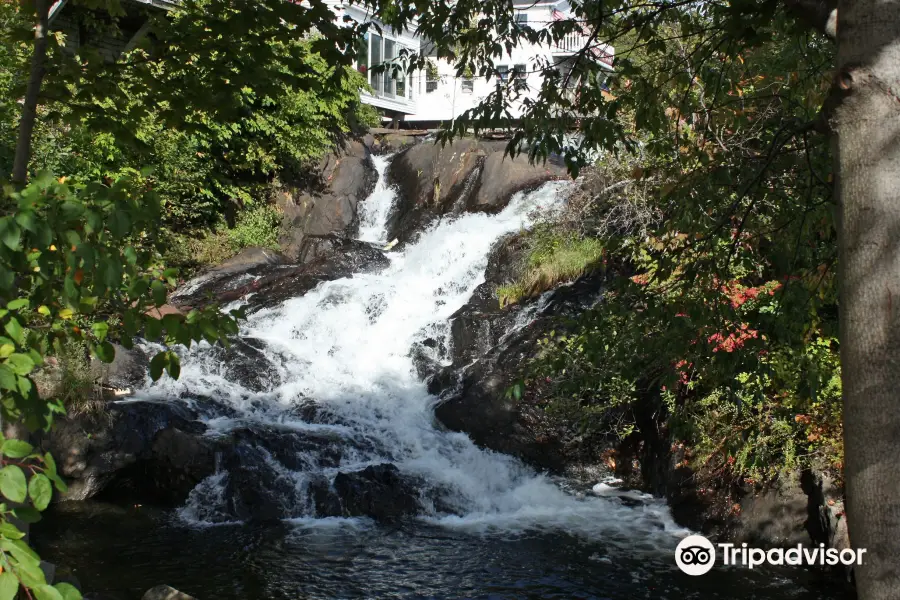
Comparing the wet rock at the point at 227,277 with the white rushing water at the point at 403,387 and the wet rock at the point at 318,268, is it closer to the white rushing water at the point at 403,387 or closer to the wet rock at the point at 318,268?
the wet rock at the point at 318,268

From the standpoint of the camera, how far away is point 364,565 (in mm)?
8078

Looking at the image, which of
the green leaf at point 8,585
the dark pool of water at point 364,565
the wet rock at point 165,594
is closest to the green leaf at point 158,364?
the green leaf at point 8,585

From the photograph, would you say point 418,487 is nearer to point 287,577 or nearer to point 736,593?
point 287,577

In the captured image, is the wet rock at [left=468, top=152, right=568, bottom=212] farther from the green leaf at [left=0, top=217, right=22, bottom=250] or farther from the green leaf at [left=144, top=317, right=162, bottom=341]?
the green leaf at [left=0, top=217, right=22, bottom=250]

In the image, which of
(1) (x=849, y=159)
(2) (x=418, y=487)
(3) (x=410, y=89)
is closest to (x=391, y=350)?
(2) (x=418, y=487)

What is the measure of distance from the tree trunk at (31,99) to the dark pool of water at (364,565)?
407 cm

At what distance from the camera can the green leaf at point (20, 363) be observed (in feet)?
6.48

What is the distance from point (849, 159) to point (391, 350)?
11.7m

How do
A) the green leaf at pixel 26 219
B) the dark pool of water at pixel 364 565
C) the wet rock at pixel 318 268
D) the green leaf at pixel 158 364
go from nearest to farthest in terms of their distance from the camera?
1. the green leaf at pixel 26 219
2. the green leaf at pixel 158 364
3. the dark pool of water at pixel 364 565
4. the wet rock at pixel 318 268

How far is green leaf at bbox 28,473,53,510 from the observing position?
1861 millimetres

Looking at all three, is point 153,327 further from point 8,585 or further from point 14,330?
point 8,585

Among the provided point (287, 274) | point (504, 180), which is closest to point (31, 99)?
point (287, 274)

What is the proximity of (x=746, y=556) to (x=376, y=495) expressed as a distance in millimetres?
4248

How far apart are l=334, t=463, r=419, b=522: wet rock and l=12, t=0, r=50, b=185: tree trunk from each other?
666 centimetres
